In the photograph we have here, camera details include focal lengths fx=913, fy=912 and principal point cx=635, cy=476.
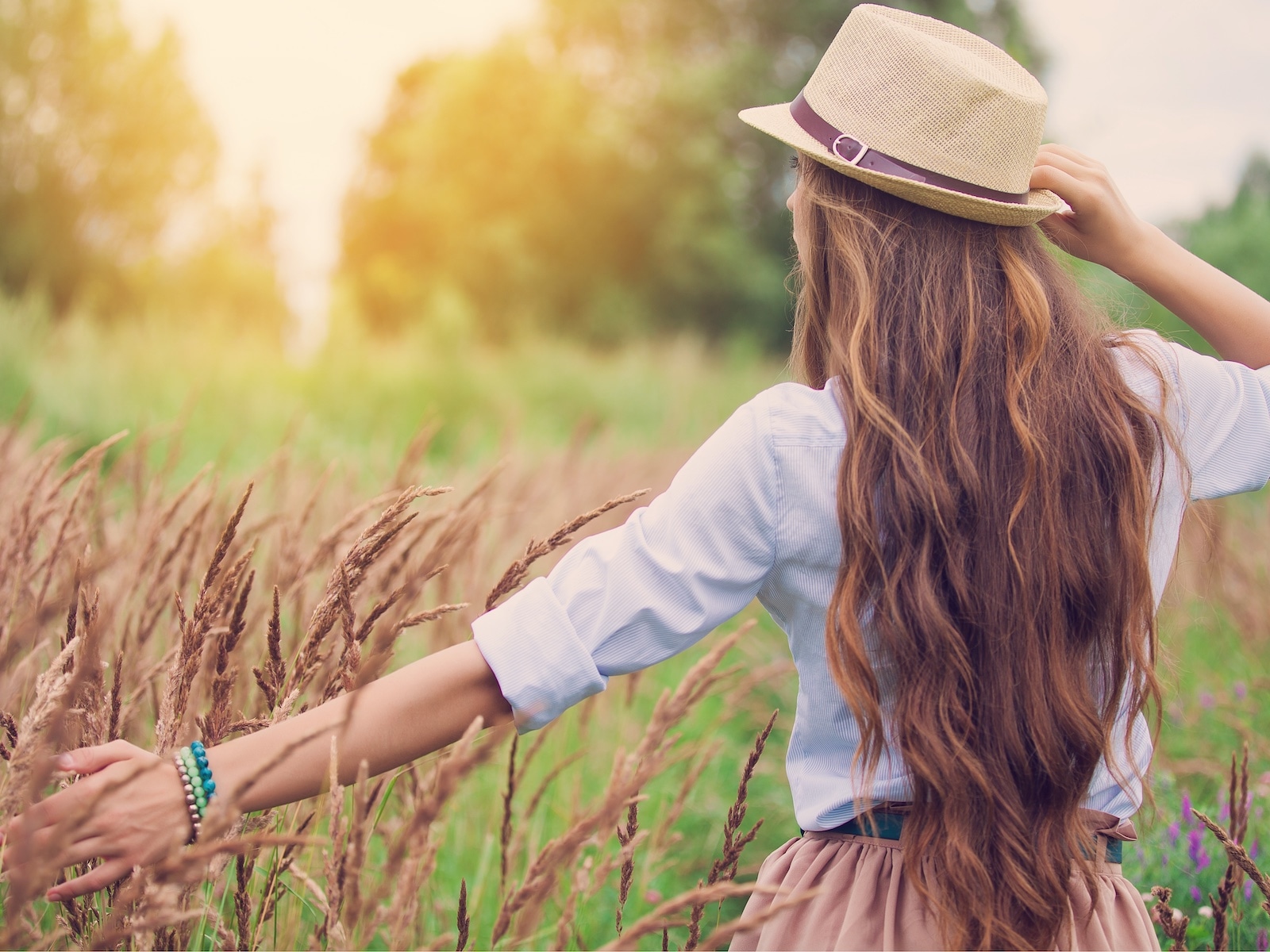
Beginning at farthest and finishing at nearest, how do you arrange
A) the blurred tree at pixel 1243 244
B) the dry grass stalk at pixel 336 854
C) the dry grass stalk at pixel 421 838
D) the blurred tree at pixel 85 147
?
the blurred tree at pixel 85 147, the blurred tree at pixel 1243 244, the dry grass stalk at pixel 336 854, the dry grass stalk at pixel 421 838

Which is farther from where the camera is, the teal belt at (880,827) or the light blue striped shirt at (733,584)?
the teal belt at (880,827)

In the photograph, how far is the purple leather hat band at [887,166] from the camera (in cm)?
120

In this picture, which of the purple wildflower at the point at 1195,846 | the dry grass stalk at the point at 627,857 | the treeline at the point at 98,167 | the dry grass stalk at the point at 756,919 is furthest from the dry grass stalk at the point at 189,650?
the treeline at the point at 98,167

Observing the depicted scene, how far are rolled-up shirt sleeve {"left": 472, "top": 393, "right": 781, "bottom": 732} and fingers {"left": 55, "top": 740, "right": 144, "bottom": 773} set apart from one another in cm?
38

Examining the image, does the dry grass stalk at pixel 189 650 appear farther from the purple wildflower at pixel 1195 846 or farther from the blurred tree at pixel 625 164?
the blurred tree at pixel 625 164

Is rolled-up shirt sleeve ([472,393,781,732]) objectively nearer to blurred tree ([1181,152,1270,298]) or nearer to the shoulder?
the shoulder

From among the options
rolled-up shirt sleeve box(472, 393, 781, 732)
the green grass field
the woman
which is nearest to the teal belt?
the woman

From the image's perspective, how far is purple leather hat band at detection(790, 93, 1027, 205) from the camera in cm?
120

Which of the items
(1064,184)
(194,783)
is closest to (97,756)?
(194,783)

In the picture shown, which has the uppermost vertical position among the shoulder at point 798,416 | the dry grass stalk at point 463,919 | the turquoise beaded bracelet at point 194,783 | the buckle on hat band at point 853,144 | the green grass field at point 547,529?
the buckle on hat band at point 853,144

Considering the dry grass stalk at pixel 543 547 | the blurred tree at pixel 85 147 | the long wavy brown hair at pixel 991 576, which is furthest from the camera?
the blurred tree at pixel 85 147

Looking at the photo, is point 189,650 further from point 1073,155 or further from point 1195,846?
point 1195,846

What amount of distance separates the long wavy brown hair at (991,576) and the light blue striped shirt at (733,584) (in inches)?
1.6

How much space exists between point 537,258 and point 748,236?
4.57m
